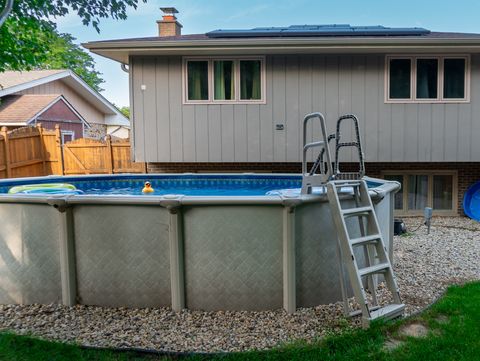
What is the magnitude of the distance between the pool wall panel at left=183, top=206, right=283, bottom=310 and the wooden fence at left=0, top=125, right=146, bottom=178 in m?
8.24

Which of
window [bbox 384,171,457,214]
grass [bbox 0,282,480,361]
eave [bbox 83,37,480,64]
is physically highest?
eave [bbox 83,37,480,64]

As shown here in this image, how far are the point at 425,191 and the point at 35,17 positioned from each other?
983 cm

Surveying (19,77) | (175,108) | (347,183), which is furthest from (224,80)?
(19,77)

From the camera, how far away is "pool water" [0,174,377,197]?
26.9 feet

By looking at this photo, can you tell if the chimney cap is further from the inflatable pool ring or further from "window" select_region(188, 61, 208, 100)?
the inflatable pool ring

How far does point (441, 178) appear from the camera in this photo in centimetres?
973

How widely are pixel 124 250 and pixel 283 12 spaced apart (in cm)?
3253

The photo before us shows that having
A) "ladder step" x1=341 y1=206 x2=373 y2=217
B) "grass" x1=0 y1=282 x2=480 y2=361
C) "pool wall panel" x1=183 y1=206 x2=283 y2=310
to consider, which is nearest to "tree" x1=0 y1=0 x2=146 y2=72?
"pool wall panel" x1=183 y1=206 x2=283 y2=310

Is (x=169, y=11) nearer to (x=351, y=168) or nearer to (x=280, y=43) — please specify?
(x=280, y=43)

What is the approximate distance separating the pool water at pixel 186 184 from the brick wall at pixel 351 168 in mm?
1122

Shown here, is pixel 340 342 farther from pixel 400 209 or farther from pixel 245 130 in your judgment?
pixel 400 209

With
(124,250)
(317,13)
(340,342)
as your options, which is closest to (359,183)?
(340,342)

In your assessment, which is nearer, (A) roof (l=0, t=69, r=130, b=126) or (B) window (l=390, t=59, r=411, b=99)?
(B) window (l=390, t=59, r=411, b=99)

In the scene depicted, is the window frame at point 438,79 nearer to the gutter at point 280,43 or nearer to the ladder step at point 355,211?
the gutter at point 280,43
